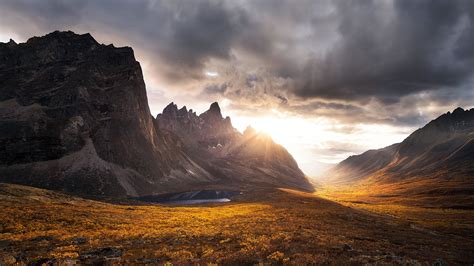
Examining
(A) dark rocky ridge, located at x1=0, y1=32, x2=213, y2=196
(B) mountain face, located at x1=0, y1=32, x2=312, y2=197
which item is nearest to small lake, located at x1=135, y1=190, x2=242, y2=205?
(B) mountain face, located at x1=0, y1=32, x2=312, y2=197

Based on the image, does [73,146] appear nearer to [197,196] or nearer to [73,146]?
[73,146]

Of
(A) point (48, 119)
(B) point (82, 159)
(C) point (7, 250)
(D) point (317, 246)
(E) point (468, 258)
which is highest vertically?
(A) point (48, 119)

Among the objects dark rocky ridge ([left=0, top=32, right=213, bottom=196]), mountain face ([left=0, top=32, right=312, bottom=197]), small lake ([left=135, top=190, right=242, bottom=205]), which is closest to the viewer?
mountain face ([left=0, top=32, right=312, bottom=197])

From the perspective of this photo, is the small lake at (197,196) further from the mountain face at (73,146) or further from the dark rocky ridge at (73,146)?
the dark rocky ridge at (73,146)

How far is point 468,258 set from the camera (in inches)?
1073

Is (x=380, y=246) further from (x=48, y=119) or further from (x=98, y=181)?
(x=48, y=119)

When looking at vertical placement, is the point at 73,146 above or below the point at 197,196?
above

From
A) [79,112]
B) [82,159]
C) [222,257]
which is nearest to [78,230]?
[222,257]

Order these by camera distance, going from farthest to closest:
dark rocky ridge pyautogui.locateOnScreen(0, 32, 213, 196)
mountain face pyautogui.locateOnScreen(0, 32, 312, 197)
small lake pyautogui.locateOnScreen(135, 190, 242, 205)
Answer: small lake pyautogui.locateOnScreen(135, 190, 242, 205) → dark rocky ridge pyautogui.locateOnScreen(0, 32, 213, 196) → mountain face pyautogui.locateOnScreen(0, 32, 312, 197)

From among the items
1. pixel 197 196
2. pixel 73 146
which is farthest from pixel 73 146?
pixel 197 196

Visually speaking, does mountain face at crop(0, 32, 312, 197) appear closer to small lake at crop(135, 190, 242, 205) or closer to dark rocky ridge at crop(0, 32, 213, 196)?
dark rocky ridge at crop(0, 32, 213, 196)

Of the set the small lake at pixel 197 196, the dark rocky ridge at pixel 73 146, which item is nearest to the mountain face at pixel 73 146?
the dark rocky ridge at pixel 73 146

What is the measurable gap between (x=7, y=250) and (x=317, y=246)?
1100 inches

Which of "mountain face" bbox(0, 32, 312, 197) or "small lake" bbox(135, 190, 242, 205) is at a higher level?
"mountain face" bbox(0, 32, 312, 197)
